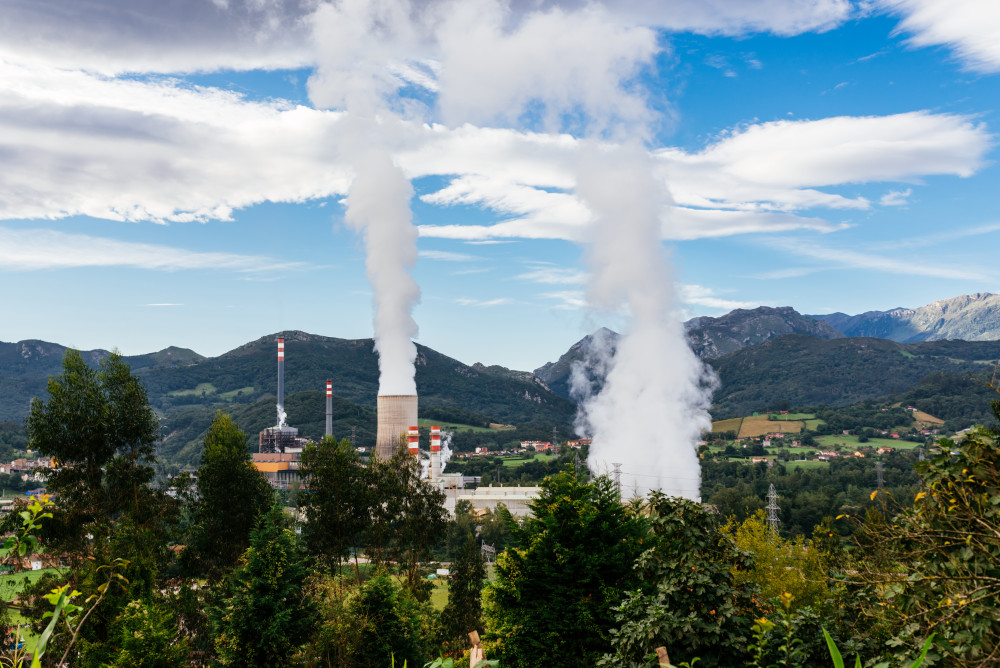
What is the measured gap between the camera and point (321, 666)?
16.6 metres

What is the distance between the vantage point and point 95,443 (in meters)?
20.0

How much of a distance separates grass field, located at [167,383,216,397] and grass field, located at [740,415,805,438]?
133 meters

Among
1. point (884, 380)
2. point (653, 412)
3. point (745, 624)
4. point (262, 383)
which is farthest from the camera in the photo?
point (262, 383)

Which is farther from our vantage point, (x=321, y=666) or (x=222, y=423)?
(x=222, y=423)

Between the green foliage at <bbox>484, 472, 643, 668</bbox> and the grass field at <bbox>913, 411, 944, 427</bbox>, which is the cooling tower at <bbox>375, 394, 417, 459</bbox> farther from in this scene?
the grass field at <bbox>913, 411, 944, 427</bbox>

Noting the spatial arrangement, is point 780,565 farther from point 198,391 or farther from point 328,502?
point 198,391

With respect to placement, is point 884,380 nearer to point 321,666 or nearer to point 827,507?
point 827,507

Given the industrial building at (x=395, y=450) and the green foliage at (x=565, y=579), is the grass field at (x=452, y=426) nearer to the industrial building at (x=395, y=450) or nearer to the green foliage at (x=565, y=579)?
the industrial building at (x=395, y=450)

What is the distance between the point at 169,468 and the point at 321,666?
10992cm

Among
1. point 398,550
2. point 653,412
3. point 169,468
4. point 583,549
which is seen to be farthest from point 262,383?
point 583,549

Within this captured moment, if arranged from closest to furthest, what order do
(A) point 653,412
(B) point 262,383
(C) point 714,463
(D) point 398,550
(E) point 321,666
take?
(E) point 321,666, (D) point 398,550, (A) point 653,412, (C) point 714,463, (B) point 262,383

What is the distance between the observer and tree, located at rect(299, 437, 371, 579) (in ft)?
78.9

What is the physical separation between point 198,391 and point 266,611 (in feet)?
624

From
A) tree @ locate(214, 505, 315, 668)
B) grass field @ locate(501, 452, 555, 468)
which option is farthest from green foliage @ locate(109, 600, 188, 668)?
grass field @ locate(501, 452, 555, 468)
